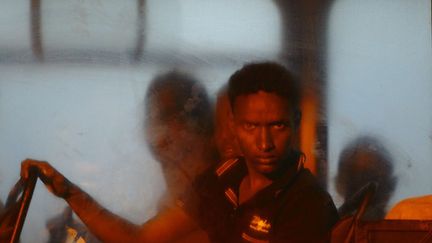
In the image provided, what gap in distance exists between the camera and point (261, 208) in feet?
4.29

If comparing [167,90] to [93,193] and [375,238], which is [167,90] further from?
[375,238]

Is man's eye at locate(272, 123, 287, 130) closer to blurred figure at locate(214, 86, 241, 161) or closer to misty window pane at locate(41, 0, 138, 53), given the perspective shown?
blurred figure at locate(214, 86, 241, 161)

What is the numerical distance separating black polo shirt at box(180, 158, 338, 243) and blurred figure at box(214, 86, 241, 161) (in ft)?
A: 0.07

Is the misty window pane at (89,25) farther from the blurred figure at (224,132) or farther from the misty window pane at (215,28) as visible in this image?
the blurred figure at (224,132)

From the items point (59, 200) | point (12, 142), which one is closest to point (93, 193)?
point (59, 200)

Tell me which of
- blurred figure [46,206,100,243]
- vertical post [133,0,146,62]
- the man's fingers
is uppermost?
vertical post [133,0,146,62]

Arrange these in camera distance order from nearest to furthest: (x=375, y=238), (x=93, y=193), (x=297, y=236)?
(x=375, y=238), (x=297, y=236), (x=93, y=193)

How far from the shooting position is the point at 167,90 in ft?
4.59

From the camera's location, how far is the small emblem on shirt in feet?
4.21

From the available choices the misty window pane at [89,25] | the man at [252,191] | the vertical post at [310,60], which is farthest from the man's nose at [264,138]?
the misty window pane at [89,25]

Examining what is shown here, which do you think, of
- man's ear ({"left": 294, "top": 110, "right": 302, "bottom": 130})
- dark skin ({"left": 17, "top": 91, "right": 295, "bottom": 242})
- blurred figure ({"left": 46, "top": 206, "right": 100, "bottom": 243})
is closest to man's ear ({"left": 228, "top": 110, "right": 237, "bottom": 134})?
dark skin ({"left": 17, "top": 91, "right": 295, "bottom": 242})

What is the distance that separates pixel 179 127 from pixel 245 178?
0.18 metres

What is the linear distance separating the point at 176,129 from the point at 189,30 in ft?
0.72

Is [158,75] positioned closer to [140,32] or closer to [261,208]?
[140,32]
